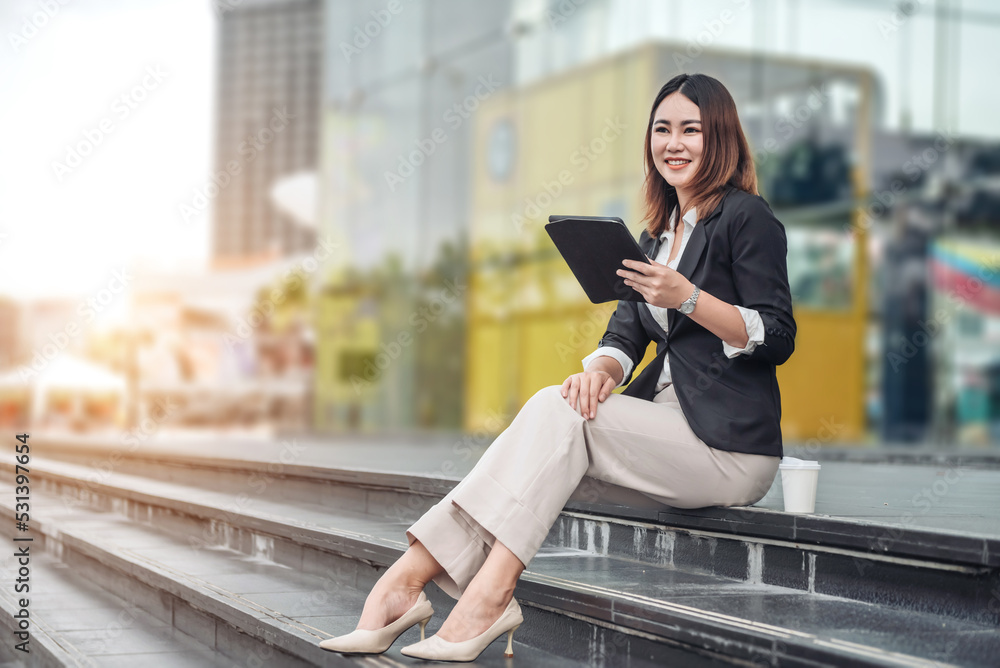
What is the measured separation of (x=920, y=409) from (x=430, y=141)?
773 cm

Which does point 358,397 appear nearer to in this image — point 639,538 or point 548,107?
point 548,107

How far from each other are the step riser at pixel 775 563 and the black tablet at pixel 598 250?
0.75 m

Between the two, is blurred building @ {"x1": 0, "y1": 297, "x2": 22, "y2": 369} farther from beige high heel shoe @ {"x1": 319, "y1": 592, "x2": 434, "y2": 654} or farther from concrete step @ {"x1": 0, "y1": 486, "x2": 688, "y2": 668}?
beige high heel shoe @ {"x1": 319, "y1": 592, "x2": 434, "y2": 654}

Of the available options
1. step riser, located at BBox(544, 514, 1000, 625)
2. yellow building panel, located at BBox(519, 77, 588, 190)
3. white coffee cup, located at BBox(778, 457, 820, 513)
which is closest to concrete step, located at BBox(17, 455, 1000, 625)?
step riser, located at BBox(544, 514, 1000, 625)

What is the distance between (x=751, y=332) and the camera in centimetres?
243

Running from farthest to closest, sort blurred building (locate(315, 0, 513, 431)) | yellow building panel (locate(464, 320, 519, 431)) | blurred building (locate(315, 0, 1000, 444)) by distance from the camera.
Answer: blurred building (locate(315, 0, 513, 431)) → yellow building panel (locate(464, 320, 519, 431)) → blurred building (locate(315, 0, 1000, 444))

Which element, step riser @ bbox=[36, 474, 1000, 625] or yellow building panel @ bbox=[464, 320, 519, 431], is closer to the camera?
step riser @ bbox=[36, 474, 1000, 625]

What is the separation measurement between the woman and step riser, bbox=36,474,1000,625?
0.62 ft

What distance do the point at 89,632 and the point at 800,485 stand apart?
97.5 inches

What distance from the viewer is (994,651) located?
1.83 metres

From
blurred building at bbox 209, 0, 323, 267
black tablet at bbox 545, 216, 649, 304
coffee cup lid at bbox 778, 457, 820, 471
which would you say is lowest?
coffee cup lid at bbox 778, 457, 820, 471

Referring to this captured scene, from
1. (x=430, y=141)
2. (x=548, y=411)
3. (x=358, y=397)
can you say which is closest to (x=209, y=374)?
(x=358, y=397)

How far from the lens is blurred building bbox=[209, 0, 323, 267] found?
35062mm

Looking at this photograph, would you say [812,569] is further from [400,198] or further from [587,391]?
[400,198]
